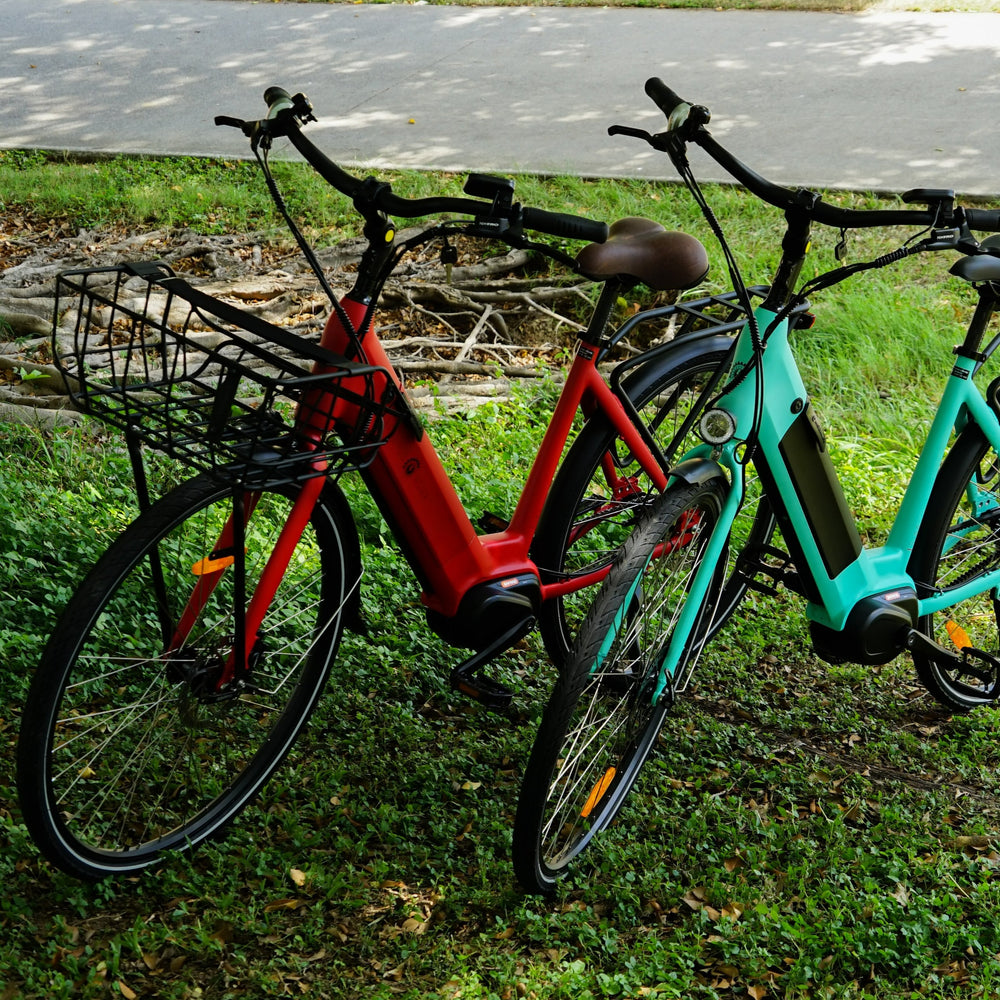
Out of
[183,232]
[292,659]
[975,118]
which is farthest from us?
[975,118]

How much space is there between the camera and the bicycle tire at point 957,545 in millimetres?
3283

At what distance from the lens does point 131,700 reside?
328 centimetres

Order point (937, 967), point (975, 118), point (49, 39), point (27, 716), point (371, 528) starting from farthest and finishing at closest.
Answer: point (49, 39) → point (975, 118) → point (371, 528) → point (937, 967) → point (27, 716)

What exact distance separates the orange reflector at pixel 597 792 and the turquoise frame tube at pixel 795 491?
0.25 meters

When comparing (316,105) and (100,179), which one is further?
(316,105)

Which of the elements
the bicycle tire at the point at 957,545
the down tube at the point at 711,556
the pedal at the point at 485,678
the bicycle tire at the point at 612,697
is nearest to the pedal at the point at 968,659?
the bicycle tire at the point at 957,545

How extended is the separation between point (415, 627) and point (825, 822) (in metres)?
1.47

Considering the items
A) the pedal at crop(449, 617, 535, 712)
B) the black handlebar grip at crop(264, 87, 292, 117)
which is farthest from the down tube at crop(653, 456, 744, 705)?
the black handlebar grip at crop(264, 87, 292, 117)

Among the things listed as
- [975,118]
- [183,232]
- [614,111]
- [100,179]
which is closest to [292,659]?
[183,232]

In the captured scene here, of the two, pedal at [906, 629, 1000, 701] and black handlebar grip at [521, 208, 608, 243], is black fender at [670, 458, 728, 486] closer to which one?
black handlebar grip at [521, 208, 608, 243]

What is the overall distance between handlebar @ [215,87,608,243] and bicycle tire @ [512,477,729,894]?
2.22 feet

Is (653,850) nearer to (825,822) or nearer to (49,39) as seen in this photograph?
(825,822)

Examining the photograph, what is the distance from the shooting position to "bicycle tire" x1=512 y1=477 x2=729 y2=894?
2.53 m

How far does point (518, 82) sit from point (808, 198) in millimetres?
7374
